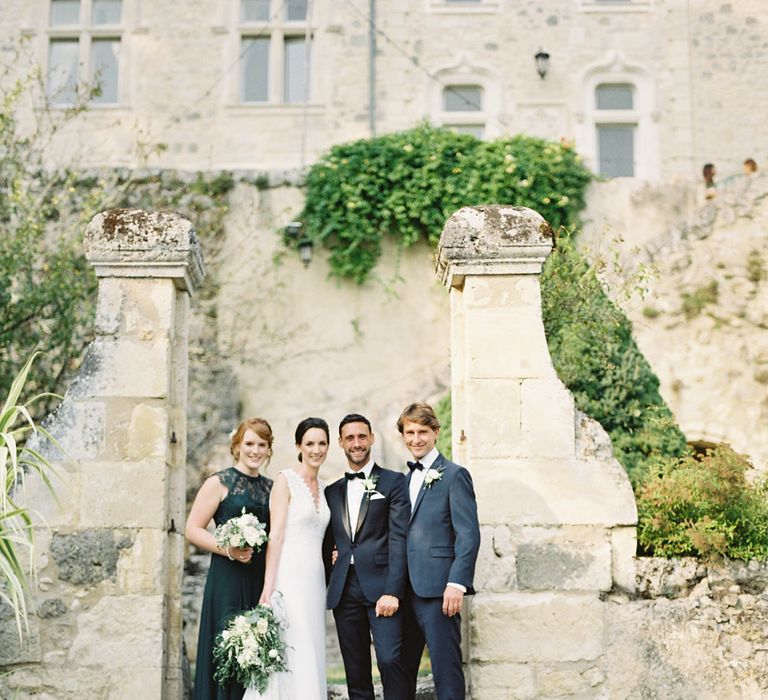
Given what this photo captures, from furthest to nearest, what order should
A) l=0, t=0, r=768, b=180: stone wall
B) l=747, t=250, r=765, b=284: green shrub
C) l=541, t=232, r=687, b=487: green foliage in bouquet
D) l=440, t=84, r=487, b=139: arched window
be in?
l=440, t=84, r=487, b=139: arched window → l=0, t=0, r=768, b=180: stone wall → l=747, t=250, r=765, b=284: green shrub → l=541, t=232, r=687, b=487: green foliage in bouquet

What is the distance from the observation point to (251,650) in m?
4.83

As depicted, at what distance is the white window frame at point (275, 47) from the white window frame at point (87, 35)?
5.59 feet

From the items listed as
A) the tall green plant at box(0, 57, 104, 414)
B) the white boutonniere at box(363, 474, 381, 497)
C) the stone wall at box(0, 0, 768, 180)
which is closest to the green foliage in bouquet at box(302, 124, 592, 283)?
the tall green plant at box(0, 57, 104, 414)

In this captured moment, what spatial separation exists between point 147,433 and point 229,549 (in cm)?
80

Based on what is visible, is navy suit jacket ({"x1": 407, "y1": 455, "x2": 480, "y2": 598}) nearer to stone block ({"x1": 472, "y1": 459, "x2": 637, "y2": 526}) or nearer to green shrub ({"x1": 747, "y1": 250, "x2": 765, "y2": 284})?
stone block ({"x1": 472, "y1": 459, "x2": 637, "y2": 526})

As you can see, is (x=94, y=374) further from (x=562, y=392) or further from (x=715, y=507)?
(x=715, y=507)

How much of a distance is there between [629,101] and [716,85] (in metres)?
1.33

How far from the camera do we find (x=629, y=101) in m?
16.6

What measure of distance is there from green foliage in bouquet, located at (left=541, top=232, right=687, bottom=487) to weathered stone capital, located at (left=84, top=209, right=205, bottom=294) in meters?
3.16

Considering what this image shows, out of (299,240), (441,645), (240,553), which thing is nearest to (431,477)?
(441,645)

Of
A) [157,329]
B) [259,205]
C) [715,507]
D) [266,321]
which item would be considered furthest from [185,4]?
[715,507]

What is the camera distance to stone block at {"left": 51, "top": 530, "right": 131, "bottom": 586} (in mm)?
5328

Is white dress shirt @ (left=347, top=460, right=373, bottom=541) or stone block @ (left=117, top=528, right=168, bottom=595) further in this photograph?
stone block @ (left=117, top=528, right=168, bottom=595)

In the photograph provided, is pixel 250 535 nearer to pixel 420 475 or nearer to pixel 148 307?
pixel 420 475
